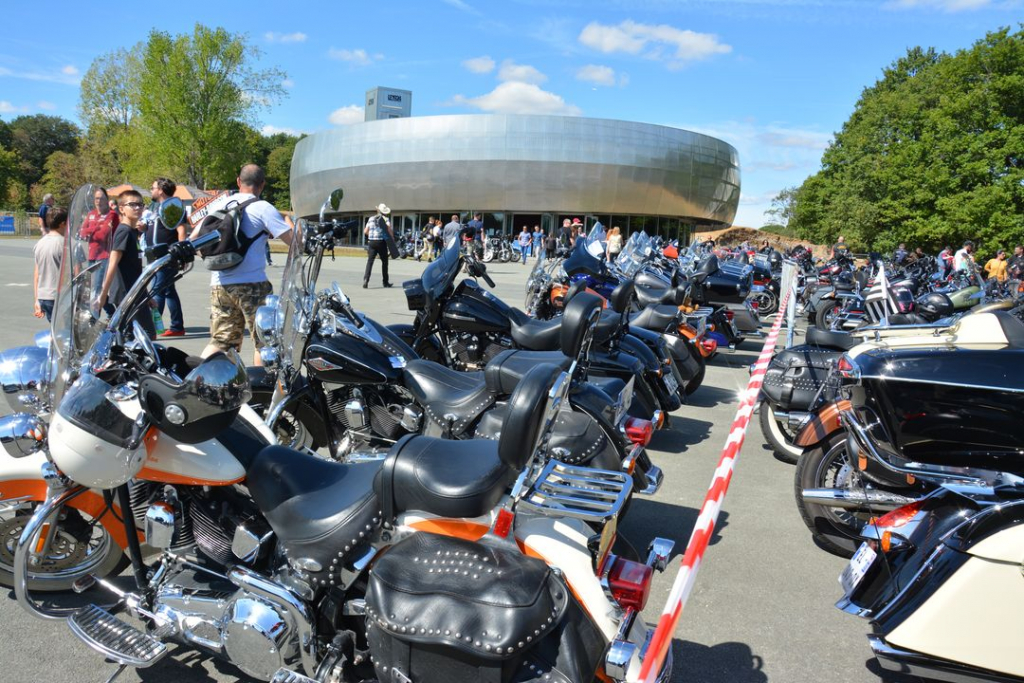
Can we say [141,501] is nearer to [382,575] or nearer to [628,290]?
[382,575]

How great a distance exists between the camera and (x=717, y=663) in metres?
2.92

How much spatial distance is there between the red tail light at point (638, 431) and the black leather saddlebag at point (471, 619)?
184 centimetres

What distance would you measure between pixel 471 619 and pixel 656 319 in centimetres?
525

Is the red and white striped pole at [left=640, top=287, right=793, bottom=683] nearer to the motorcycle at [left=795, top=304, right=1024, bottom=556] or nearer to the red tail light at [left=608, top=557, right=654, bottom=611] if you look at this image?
the red tail light at [left=608, top=557, right=654, bottom=611]

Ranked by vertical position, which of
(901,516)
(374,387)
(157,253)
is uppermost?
(157,253)

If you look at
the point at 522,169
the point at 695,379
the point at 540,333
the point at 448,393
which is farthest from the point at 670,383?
the point at 522,169

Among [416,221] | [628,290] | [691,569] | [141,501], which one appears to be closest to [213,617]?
[141,501]

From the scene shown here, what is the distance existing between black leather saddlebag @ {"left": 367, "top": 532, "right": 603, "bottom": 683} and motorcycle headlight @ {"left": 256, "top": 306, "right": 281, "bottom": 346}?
213 centimetres

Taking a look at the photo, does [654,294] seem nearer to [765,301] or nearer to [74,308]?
[765,301]

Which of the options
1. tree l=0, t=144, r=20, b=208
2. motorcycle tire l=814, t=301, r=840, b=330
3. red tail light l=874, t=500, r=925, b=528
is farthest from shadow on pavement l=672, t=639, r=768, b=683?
tree l=0, t=144, r=20, b=208

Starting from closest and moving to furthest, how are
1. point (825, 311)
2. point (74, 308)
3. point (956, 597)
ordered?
point (956, 597) → point (74, 308) → point (825, 311)

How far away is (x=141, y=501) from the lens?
266cm

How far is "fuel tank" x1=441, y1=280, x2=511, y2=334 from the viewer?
19.5ft

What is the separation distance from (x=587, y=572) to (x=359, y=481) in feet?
2.72
